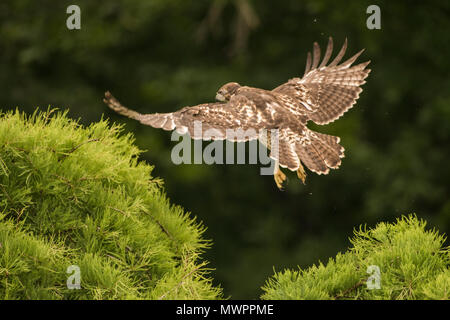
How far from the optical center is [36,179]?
2684 mm

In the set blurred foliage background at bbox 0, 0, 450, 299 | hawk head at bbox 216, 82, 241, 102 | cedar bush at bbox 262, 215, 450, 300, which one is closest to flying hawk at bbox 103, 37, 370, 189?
hawk head at bbox 216, 82, 241, 102

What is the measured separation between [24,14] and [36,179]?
5922mm

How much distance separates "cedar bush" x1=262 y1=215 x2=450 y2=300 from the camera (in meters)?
2.35

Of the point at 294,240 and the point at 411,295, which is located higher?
the point at 294,240

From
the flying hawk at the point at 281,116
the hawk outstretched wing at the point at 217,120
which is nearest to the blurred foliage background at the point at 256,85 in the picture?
the flying hawk at the point at 281,116

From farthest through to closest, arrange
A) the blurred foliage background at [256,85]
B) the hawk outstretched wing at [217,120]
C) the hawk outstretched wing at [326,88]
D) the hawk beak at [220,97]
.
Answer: the blurred foliage background at [256,85], the hawk outstretched wing at [326,88], the hawk beak at [220,97], the hawk outstretched wing at [217,120]

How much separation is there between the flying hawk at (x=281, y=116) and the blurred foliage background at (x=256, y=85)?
328 cm

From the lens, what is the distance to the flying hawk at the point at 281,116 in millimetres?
2615

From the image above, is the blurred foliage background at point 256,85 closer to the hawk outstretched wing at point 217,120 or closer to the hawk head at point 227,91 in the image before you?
the hawk head at point 227,91

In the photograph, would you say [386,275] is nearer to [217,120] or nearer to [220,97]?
[217,120]

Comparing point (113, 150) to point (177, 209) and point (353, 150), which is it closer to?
point (177, 209)

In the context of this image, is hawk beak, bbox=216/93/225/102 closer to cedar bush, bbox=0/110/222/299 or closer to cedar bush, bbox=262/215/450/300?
cedar bush, bbox=0/110/222/299

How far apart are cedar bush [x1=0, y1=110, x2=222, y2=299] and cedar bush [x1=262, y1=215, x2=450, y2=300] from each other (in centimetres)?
30

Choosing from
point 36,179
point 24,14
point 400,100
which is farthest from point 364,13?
point 36,179
